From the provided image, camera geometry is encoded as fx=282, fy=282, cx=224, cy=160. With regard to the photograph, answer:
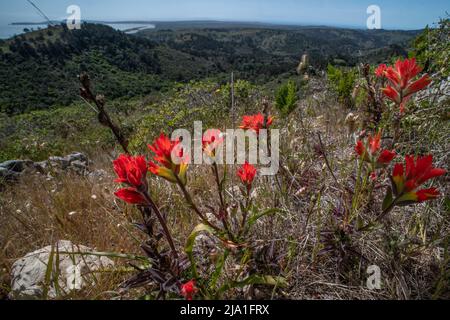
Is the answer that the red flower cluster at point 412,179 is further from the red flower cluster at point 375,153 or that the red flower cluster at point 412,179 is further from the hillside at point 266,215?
the red flower cluster at point 375,153

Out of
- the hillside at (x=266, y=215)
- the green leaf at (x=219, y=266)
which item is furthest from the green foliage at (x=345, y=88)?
the green leaf at (x=219, y=266)

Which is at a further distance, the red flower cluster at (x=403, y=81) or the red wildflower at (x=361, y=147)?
the red flower cluster at (x=403, y=81)

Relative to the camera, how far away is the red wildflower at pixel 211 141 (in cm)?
112

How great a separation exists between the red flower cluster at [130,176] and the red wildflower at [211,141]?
28 cm

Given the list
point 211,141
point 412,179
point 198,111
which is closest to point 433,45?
point 412,179

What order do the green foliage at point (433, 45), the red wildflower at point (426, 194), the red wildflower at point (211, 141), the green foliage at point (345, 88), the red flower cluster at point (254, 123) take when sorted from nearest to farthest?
the red wildflower at point (426, 194)
the red wildflower at point (211, 141)
the red flower cluster at point (254, 123)
the green foliage at point (433, 45)
the green foliage at point (345, 88)

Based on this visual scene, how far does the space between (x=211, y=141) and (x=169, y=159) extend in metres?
0.25

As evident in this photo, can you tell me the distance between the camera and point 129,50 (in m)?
74.9

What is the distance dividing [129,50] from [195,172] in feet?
270

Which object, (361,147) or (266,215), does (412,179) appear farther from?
(266,215)

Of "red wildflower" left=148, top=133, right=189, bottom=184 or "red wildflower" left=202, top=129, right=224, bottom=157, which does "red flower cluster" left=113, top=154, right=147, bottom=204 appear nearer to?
"red wildflower" left=148, top=133, right=189, bottom=184

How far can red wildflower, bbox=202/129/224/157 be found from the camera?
1123 mm

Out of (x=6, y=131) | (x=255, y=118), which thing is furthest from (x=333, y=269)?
(x=6, y=131)

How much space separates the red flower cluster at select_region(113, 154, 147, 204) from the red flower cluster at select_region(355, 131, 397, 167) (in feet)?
2.70
